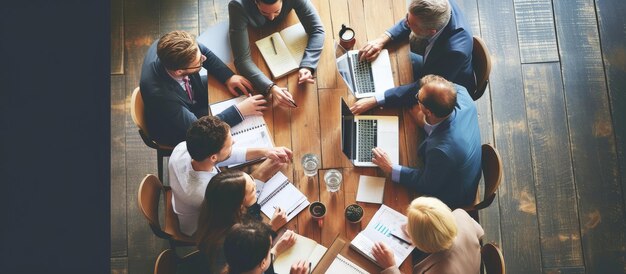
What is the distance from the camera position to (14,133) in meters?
0.77

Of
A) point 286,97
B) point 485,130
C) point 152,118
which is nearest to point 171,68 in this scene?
point 152,118

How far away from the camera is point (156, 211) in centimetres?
242

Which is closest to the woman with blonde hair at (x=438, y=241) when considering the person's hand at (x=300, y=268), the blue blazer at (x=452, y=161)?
the blue blazer at (x=452, y=161)

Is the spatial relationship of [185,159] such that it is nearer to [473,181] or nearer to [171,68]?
[171,68]

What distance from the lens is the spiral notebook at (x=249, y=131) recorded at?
2.44m

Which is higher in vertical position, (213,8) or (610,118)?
(213,8)

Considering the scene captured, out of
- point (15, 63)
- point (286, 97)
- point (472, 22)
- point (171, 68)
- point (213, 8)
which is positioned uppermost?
point (213, 8)

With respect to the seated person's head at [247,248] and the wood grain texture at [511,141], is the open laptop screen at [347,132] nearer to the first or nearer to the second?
the seated person's head at [247,248]

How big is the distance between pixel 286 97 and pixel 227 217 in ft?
2.22

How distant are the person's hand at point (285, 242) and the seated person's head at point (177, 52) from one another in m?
→ 0.93

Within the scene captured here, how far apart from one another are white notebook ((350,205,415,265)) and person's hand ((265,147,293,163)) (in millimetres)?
507

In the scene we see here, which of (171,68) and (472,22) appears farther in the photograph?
(472,22)

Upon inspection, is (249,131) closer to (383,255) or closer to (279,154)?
(279,154)

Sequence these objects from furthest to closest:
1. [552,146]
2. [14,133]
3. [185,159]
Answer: [552,146]
[185,159]
[14,133]
